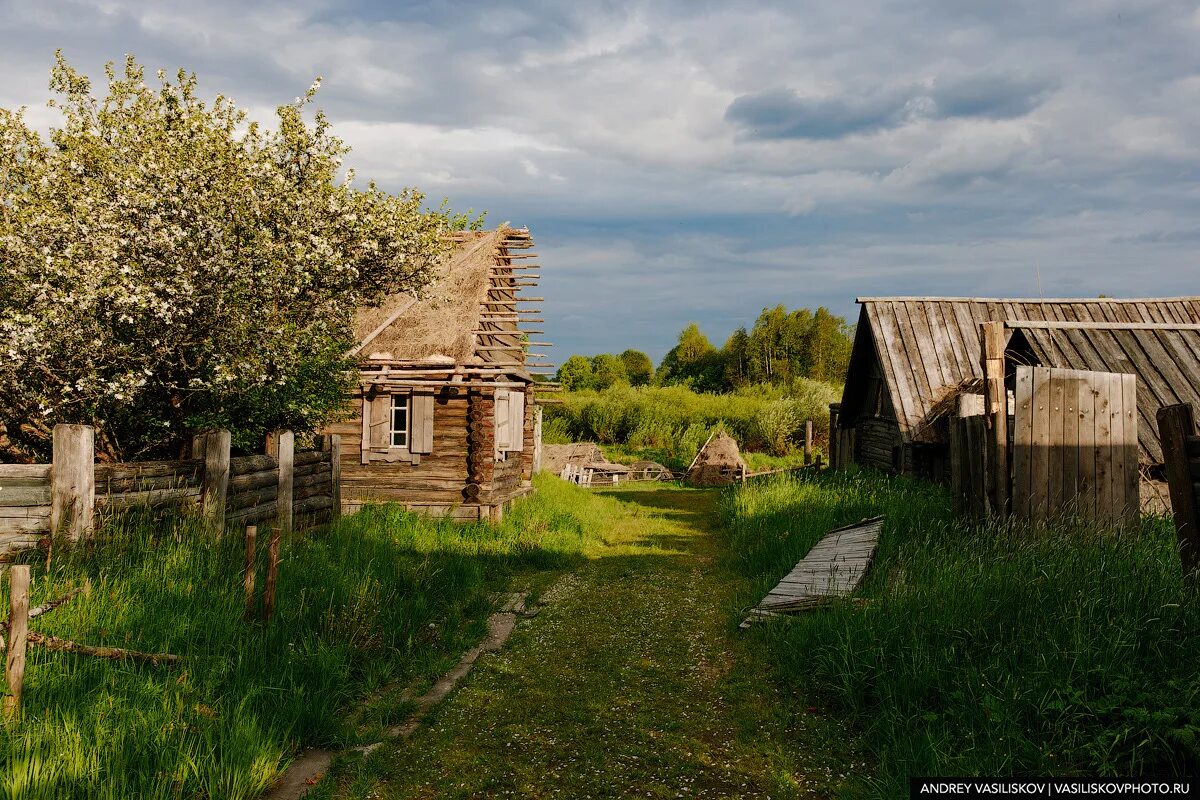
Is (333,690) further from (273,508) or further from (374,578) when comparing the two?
(273,508)

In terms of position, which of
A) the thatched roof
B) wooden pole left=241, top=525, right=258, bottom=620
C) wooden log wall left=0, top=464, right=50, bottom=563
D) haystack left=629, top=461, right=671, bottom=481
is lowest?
haystack left=629, top=461, right=671, bottom=481

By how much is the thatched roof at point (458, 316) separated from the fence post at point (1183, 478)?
475 inches

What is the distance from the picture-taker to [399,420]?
16047mm

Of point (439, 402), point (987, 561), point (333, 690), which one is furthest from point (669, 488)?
point (333, 690)

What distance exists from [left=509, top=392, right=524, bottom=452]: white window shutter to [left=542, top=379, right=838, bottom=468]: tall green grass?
12353 millimetres

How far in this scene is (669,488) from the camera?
2406cm

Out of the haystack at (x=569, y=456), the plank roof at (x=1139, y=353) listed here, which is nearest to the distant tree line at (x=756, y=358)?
the haystack at (x=569, y=456)

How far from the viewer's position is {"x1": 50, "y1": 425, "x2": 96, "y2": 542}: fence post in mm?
6848

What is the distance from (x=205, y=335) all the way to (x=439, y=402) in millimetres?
6213

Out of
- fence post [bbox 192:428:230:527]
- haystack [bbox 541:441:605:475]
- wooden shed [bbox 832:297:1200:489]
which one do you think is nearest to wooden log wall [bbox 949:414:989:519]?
wooden shed [bbox 832:297:1200:489]

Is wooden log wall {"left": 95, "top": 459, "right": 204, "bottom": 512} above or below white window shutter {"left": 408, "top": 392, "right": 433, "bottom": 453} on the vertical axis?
below

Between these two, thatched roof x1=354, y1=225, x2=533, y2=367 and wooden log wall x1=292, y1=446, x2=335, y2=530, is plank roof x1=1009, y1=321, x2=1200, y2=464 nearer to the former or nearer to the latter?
thatched roof x1=354, y1=225, x2=533, y2=367

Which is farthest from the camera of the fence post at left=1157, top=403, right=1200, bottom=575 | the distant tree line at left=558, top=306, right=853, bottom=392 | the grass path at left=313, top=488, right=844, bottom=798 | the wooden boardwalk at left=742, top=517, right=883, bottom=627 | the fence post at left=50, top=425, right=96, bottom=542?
the distant tree line at left=558, top=306, right=853, bottom=392

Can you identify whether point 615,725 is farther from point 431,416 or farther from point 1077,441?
point 431,416
